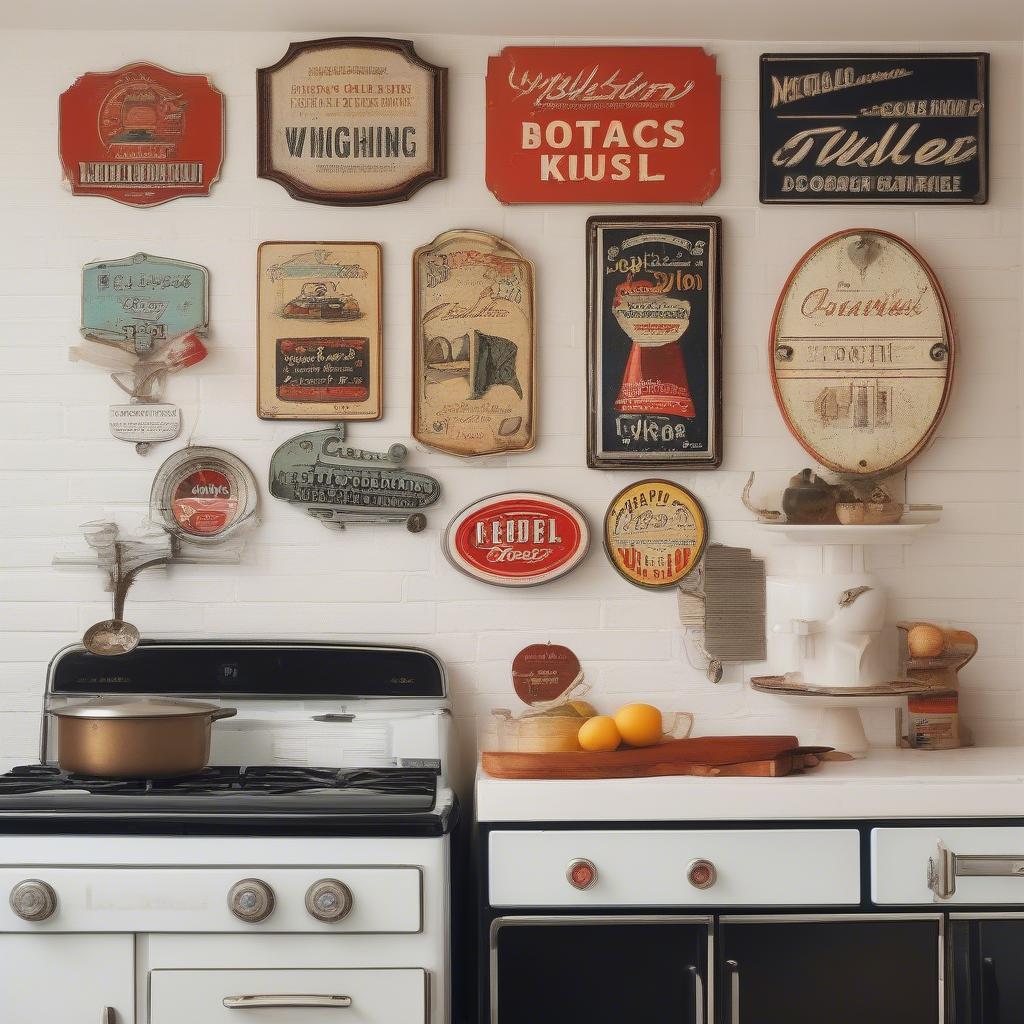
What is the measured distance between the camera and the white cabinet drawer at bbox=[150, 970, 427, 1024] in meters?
2.29

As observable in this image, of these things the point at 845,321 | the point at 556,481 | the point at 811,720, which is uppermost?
the point at 845,321

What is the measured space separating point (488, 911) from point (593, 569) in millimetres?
928

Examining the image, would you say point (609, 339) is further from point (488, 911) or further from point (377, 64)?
point (488, 911)

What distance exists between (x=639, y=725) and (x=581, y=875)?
39 centimetres

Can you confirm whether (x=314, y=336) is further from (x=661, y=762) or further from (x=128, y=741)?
(x=661, y=762)

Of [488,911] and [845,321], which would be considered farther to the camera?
[845,321]

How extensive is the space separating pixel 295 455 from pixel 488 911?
3.98 feet

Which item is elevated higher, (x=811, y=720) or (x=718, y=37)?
(x=718, y=37)

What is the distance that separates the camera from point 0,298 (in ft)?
9.72

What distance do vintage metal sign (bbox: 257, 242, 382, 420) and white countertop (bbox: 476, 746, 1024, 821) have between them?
1.06 metres

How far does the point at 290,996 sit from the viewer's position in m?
2.29

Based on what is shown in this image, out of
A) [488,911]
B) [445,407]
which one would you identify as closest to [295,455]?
[445,407]

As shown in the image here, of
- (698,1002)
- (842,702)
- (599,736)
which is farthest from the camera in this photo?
(842,702)

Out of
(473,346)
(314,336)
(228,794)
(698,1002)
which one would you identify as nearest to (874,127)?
(473,346)
